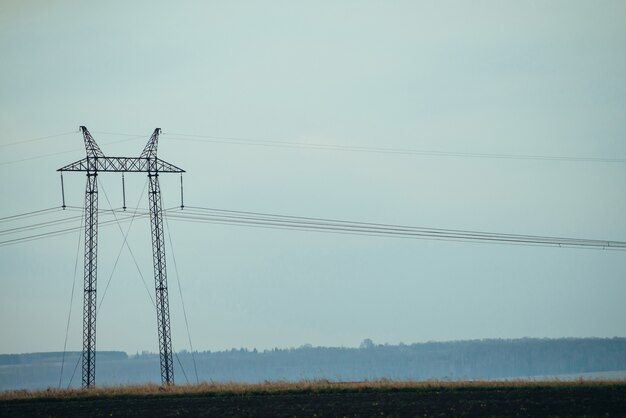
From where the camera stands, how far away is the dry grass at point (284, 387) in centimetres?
6681

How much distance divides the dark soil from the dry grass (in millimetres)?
815

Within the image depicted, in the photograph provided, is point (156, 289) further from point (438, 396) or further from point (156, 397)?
point (438, 396)

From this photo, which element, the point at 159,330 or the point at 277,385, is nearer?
the point at 277,385

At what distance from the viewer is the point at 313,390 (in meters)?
67.1

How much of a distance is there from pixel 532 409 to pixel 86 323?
43.0 metres

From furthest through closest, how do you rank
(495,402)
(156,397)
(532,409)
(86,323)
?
(86,323) → (156,397) → (495,402) → (532,409)

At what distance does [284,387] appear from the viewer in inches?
2717

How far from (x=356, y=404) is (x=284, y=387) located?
42.2 feet

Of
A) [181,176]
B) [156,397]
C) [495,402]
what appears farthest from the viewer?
[181,176]

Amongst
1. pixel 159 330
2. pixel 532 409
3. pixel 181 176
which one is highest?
pixel 181 176

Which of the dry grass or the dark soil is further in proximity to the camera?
the dry grass

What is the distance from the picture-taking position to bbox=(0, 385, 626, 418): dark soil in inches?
2028

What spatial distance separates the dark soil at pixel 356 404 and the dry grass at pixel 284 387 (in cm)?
81

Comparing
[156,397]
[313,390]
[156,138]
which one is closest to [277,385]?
[313,390]
